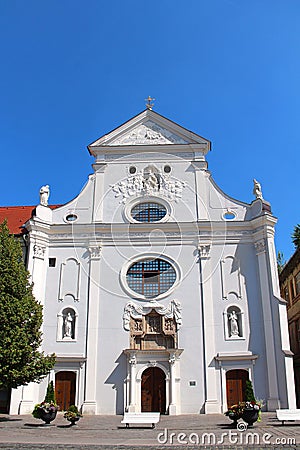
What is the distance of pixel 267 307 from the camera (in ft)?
91.9

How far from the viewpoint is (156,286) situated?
97.5 feet

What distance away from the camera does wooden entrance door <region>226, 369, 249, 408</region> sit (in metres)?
26.8

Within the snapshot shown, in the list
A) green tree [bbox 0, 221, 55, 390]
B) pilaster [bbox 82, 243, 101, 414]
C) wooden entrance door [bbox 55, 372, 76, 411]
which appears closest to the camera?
green tree [bbox 0, 221, 55, 390]

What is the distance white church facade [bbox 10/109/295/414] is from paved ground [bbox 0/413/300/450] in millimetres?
2422

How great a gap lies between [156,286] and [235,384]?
7.41 m

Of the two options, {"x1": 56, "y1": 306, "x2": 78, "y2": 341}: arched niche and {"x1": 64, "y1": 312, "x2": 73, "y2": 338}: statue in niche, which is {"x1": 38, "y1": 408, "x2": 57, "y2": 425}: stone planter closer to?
{"x1": 56, "y1": 306, "x2": 78, "y2": 341}: arched niche

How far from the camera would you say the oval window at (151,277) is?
97.2 feet

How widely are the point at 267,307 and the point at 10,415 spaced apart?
1575 centimetres

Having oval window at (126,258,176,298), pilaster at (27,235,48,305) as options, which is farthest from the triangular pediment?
oval window at (126,258,176,298)

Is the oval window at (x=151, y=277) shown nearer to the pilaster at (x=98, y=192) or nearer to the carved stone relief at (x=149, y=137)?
the pilaster at (x=98, y=192)

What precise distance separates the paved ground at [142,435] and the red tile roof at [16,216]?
12610 mm

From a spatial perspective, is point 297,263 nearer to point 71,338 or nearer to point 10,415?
point 71,338

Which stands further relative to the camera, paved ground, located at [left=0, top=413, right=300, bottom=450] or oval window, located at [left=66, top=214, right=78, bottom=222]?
oval window, located at [left=66, top=214, right=78, bottom=222]

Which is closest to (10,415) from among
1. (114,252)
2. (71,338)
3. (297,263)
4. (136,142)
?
(71,338)
